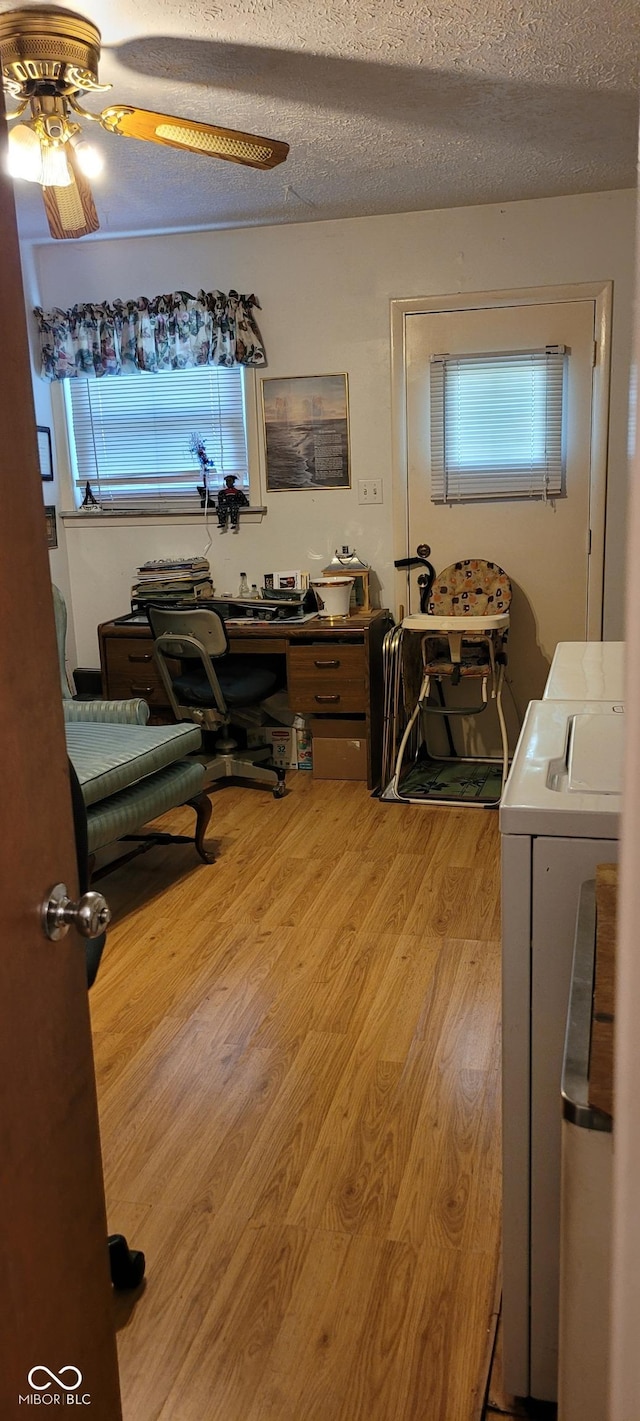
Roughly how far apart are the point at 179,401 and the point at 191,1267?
4.05 metres

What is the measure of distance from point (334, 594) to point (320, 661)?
34 cm

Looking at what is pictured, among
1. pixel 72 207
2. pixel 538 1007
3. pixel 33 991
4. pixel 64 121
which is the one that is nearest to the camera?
pixel 33 991

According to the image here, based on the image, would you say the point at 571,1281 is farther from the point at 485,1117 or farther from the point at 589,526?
the point at 589,526

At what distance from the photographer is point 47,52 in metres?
2.36

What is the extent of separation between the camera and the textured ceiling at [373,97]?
2547mm

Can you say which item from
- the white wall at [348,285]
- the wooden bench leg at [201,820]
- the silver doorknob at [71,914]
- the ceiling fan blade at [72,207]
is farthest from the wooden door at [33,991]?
the white wall at [348,285]

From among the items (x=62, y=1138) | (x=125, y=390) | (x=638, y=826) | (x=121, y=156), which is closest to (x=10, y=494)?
(x=62, y=1138)

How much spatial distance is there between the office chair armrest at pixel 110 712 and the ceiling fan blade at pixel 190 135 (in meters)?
1.85

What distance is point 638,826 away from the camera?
1.31 feet

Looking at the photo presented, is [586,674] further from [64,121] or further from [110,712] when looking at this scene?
[110,712]

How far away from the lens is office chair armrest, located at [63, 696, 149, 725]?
3.80m

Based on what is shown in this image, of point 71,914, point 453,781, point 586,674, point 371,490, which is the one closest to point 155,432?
point 371,490

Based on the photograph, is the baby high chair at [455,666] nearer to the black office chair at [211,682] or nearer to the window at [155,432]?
the black office chair at [211,682]

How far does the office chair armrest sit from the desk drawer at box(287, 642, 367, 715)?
902mm
